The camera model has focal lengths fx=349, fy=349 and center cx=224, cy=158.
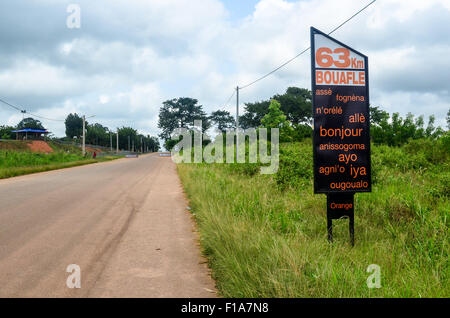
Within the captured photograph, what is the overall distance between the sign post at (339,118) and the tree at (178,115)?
77.5 m

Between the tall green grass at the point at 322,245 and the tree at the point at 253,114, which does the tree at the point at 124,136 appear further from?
the tall green grass at the point at 322,245

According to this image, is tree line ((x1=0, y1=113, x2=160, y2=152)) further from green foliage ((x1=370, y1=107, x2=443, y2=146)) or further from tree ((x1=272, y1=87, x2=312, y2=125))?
green foliage ((x1=370, y1=107, x2=443, y2=146))

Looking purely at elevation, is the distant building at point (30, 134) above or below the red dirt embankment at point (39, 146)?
above

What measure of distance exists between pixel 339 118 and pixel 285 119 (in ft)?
164

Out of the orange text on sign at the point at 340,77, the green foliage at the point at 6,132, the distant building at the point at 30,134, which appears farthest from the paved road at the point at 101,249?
the green foliage at the point at 6,132

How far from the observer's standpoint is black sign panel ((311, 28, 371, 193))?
5035 mm

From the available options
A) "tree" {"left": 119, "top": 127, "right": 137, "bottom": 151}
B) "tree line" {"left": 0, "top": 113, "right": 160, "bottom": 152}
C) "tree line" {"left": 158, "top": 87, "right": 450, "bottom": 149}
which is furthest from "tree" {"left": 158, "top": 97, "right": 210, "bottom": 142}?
"tree" {"left": 119, "top": 127, "right": 137, "bottom": 151}

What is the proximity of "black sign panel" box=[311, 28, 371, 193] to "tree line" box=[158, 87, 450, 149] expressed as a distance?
79.8ft

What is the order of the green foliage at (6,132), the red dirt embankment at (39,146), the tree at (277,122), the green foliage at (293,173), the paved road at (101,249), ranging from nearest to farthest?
the paved road at (101,249) < the green foliage at (293,173) < the tree at (277,122) < the red dirt embankment at (39,146) < the green foliage at (6,132)

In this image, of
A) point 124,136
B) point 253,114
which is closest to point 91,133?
point 124,136

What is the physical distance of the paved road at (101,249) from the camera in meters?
3.76

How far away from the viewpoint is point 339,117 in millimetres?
5070
